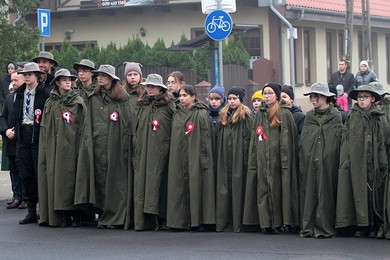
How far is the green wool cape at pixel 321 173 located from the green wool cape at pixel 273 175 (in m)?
0.17

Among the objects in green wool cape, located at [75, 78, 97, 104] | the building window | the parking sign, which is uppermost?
the building window

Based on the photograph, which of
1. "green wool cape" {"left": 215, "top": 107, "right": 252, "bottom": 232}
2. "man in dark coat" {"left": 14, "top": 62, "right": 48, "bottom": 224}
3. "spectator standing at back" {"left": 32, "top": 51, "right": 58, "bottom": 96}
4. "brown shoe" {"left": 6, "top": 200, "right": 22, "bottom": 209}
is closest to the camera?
"green wool cape" {"left": 215, "top": 107, "right": 252, "bottom": 232}

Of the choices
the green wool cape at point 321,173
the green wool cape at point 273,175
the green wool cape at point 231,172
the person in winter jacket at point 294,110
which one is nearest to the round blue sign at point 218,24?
the person in winter jacket at point 294,110

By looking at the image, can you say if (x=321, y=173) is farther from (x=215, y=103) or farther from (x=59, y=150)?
(x=59, y=150)

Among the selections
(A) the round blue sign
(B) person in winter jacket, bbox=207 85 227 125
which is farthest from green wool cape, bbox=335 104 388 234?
(A) the round blue sign

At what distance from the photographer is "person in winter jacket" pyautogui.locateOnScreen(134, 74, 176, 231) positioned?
1220cm

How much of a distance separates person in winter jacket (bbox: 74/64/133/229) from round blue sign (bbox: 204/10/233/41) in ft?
15.8

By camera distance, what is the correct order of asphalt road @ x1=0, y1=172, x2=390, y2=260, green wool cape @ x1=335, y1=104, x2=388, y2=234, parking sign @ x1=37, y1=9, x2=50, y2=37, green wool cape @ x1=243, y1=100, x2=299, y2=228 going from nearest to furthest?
asphalt road @ x1=0, y1=172, x2=390, y2=260, green wool cape @ x1=335, y1=104, x2=388, y2=234, green wool cape @ x1=243, y1=100, x2=299, y2=228, parking sign @ x1=37, y1=9, x2=50, y2=37

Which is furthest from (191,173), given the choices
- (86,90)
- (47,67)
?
(47,67)

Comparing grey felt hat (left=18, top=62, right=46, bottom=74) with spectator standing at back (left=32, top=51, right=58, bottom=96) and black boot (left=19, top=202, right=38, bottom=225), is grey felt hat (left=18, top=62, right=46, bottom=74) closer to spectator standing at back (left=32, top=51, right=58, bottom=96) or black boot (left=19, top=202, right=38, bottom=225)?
spectator standing at back (left=32, top=51, right=58, bottom=96)

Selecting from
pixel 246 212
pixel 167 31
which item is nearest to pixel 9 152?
pixel 246 212

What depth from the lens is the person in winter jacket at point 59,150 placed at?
41.3 ft

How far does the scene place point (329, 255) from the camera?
10.2 metres

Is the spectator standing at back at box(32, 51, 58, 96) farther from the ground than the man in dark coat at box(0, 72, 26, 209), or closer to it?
farther from the ground
